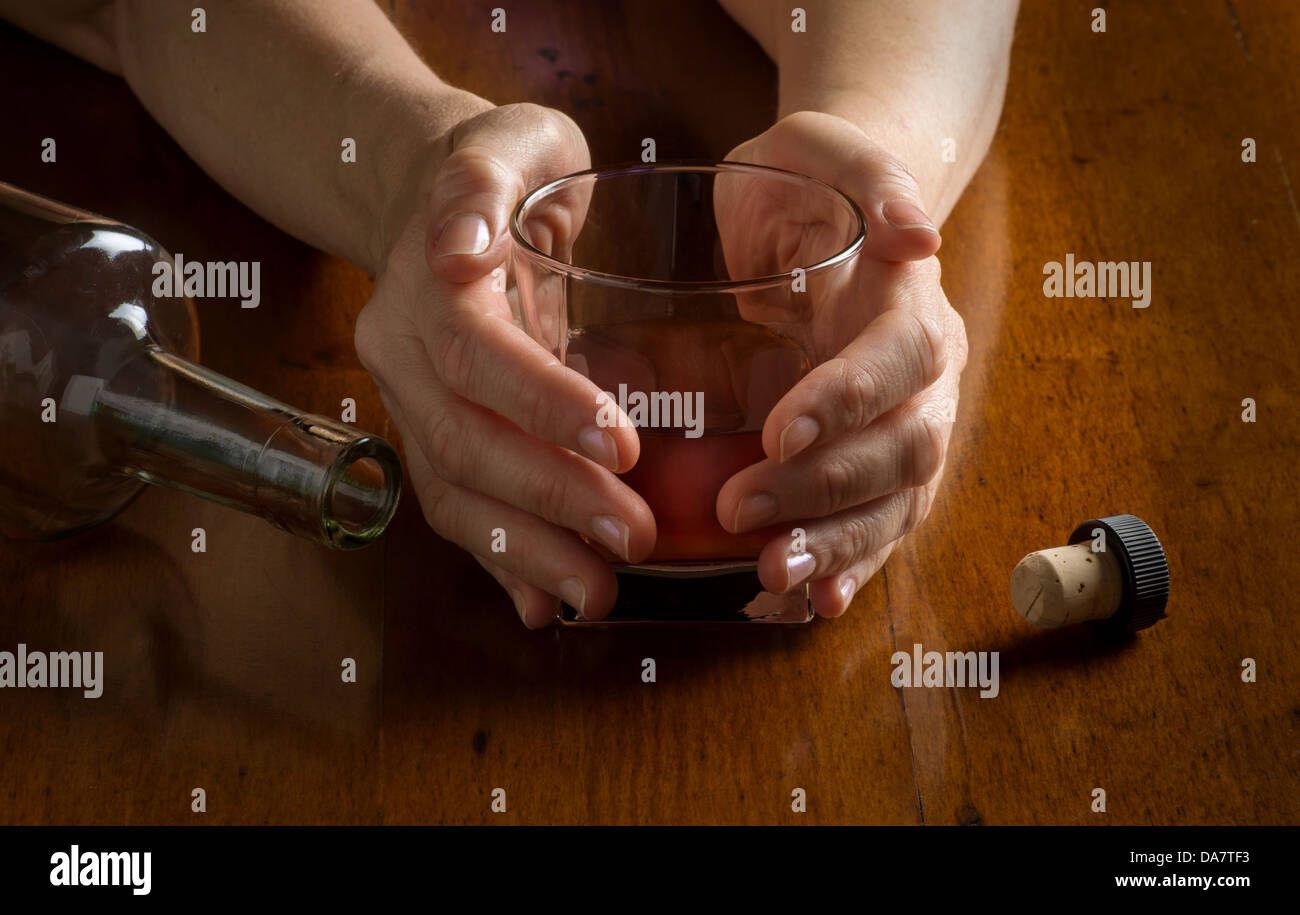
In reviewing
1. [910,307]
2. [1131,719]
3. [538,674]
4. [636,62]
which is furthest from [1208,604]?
[636,62]

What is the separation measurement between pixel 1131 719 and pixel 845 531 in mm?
143

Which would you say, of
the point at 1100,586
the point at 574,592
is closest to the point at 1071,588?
the point at 1100,586

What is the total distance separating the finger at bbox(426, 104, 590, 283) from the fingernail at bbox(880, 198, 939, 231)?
14 cm

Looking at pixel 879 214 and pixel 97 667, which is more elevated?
pixel 879 214

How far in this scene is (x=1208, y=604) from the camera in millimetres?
580

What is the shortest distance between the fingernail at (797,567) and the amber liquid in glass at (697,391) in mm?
16

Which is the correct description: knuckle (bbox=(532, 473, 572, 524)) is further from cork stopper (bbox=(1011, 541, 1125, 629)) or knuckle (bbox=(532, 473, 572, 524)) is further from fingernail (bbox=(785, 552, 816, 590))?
cork stopper (bbox=(1011, 541, 1125, 629))

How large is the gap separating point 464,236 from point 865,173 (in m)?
0.19

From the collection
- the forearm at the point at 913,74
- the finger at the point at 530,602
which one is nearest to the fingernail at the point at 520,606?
the finger at the point at 530,602

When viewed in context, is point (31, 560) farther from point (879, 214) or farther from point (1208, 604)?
point (1208, 604)

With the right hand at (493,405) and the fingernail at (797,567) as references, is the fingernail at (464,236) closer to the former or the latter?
the right hand at (493,405)

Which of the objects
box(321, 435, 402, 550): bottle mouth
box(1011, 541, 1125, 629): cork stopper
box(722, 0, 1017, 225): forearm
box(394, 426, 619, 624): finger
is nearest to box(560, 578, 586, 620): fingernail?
box(394, 426, 619, 624): finger

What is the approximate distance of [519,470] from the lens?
0.54 m

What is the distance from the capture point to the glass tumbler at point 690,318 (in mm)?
476
